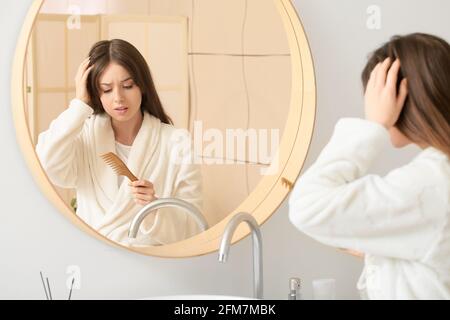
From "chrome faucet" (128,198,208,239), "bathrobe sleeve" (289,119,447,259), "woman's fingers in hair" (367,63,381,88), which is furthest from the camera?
"chrome faucet" (128,198,208,239)

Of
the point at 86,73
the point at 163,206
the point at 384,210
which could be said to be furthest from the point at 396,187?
the point at 86,73

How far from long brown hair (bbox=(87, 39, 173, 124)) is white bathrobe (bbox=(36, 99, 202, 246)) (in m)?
0.02

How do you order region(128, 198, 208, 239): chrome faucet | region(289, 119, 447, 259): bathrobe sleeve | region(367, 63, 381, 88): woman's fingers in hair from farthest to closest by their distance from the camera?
1. region(128, 198, 208, 239): chrome faucet
2. region(367, 63, 381, 88): woman's fingers in hair
3. region(289, 119, 447, 259): bathrobe sleeve

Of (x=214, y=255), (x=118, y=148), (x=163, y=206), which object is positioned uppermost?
(x=118, y=148)

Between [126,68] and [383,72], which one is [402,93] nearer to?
[383,72]

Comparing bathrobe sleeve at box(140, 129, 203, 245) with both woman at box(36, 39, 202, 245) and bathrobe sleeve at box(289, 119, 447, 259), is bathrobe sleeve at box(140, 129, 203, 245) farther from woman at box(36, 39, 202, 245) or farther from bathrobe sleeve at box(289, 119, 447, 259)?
bathrobe sleeve at box(289, 119, 447, 259)

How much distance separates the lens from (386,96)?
105cm

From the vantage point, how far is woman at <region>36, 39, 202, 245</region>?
1.39 meters

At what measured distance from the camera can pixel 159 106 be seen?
1.42 meters

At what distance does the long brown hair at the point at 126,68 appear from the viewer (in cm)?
139

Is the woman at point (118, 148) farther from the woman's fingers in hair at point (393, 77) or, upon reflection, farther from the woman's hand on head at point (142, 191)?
the woman's fingers in hair at point (393, 77)

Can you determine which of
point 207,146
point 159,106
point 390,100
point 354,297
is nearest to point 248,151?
point 207,146

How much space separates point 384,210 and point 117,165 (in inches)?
23.5

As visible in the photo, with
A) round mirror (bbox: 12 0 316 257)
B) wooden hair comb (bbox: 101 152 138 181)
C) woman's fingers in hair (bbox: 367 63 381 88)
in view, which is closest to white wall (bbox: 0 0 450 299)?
round mirror (bbox: 12 0 316 257)
